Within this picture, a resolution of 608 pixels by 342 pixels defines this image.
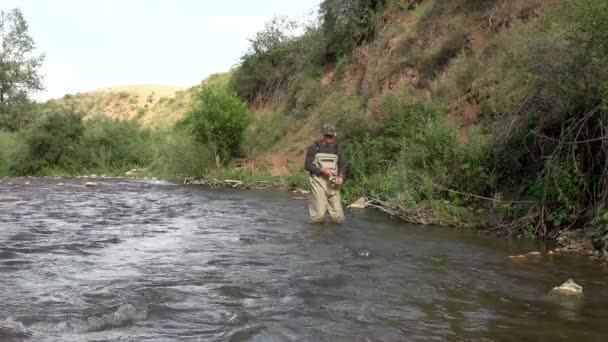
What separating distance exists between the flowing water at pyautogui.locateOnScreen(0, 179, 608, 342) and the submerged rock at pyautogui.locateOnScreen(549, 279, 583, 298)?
160mm

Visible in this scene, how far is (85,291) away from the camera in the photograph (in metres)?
5.88

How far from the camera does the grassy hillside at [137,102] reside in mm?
68375

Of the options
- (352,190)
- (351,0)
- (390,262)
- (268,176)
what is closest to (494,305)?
(390,262)

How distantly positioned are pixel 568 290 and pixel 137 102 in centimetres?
7804

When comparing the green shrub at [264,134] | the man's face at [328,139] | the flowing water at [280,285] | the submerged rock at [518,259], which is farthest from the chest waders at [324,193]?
the green shrub at [264,134]

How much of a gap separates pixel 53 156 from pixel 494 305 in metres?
32.7

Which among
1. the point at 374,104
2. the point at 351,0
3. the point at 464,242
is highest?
the point at 351,0

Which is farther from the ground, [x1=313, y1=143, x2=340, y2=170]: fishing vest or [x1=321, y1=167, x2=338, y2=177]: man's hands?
[x1=313, y1=143, x2=340, y2=170]: fishing vest

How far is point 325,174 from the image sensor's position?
11031 millimetres

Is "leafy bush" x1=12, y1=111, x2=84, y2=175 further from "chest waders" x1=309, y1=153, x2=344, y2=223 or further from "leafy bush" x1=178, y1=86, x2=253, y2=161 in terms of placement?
"chest waders" x1=309, y1=153, x2=344, y2=223

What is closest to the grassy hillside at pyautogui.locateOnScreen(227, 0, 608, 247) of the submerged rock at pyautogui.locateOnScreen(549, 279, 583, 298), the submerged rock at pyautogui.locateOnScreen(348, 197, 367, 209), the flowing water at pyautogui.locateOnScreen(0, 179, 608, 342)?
the submerged rock at pyautogui.locateOnScreen(348, 197, 367, 209)

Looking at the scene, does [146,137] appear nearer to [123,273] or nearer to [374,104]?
[374,104]

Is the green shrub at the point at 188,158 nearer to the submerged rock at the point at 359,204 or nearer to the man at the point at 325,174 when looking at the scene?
the submerged rock at the point at 359,204

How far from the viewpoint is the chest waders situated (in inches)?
439
